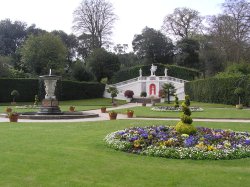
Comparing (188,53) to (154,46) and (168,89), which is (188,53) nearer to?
(154,46)

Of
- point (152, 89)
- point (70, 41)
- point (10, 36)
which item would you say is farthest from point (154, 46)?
point (10, 36)

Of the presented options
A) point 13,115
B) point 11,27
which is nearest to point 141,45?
point 11,27

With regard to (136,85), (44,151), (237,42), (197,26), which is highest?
(197,26)

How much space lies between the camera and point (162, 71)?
240 feet

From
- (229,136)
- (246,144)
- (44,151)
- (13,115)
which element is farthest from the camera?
(13,115)

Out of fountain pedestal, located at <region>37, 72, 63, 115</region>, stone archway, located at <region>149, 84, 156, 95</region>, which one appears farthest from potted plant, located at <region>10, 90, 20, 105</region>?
stone archway, located at <region>149, 84, 156, 95</region>

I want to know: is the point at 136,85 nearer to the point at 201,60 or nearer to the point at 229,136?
the point at 201,60

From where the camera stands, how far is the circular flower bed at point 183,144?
33.3 feet

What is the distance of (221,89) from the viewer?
138ft

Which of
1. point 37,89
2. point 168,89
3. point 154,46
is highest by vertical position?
point 154,46

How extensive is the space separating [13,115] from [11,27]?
57335 millimetres

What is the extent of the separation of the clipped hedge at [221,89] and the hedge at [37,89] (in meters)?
17.4

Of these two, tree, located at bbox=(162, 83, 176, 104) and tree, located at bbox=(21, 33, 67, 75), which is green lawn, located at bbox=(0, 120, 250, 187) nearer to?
tree, located at bbox=(162, 83, 176, 104)

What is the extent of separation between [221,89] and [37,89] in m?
24.3
